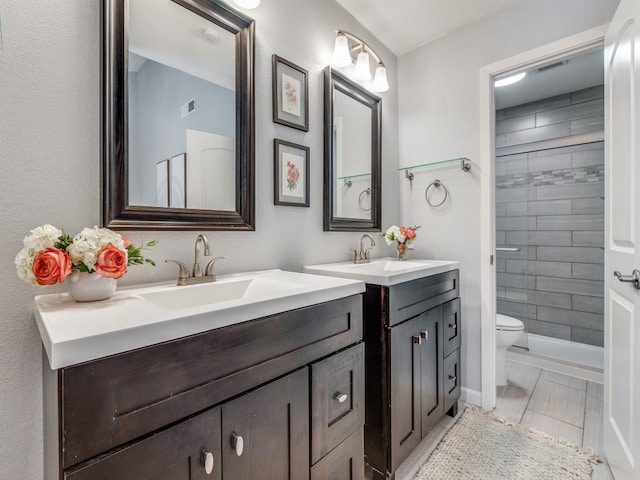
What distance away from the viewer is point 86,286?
834 millimetres

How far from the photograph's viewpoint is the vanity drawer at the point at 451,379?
1.76 m

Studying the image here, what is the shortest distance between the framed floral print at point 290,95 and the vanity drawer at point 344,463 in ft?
4.64

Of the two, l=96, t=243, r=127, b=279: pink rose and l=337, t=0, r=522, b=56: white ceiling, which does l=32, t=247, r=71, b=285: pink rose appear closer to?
l=96, t=243, r=127, b=279: pink rose

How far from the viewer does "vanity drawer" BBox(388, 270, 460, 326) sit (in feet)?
4.46

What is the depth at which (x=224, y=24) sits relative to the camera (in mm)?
1315

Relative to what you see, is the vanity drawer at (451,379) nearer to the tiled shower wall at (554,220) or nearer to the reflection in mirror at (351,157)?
the reflection in mirror at (351,157)

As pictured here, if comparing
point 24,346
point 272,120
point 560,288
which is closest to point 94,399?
point 24,346

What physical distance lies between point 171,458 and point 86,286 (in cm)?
50

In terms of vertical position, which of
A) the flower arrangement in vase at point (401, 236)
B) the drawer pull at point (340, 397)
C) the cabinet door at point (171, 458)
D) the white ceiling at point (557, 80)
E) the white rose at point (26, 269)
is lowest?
the drawer pull at point (340, 397)

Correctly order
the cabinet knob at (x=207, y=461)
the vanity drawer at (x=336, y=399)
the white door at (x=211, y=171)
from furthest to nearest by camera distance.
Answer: the white door at (x=211, y=171) < the vanity drawer at (x=336, y=399) < the cabinet knob at (x=207, y=461)

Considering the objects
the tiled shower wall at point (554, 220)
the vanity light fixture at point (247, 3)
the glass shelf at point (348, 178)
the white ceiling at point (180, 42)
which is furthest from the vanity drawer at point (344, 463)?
the tiled shower wall at point (554, 220)

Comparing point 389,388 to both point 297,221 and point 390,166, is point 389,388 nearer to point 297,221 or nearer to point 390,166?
point 297,221

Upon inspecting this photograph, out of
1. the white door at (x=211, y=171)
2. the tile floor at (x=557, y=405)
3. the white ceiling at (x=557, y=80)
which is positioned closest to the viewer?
the white door at (x=211, y=171)

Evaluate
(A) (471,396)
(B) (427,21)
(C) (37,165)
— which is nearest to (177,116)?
(C) (37,165)
